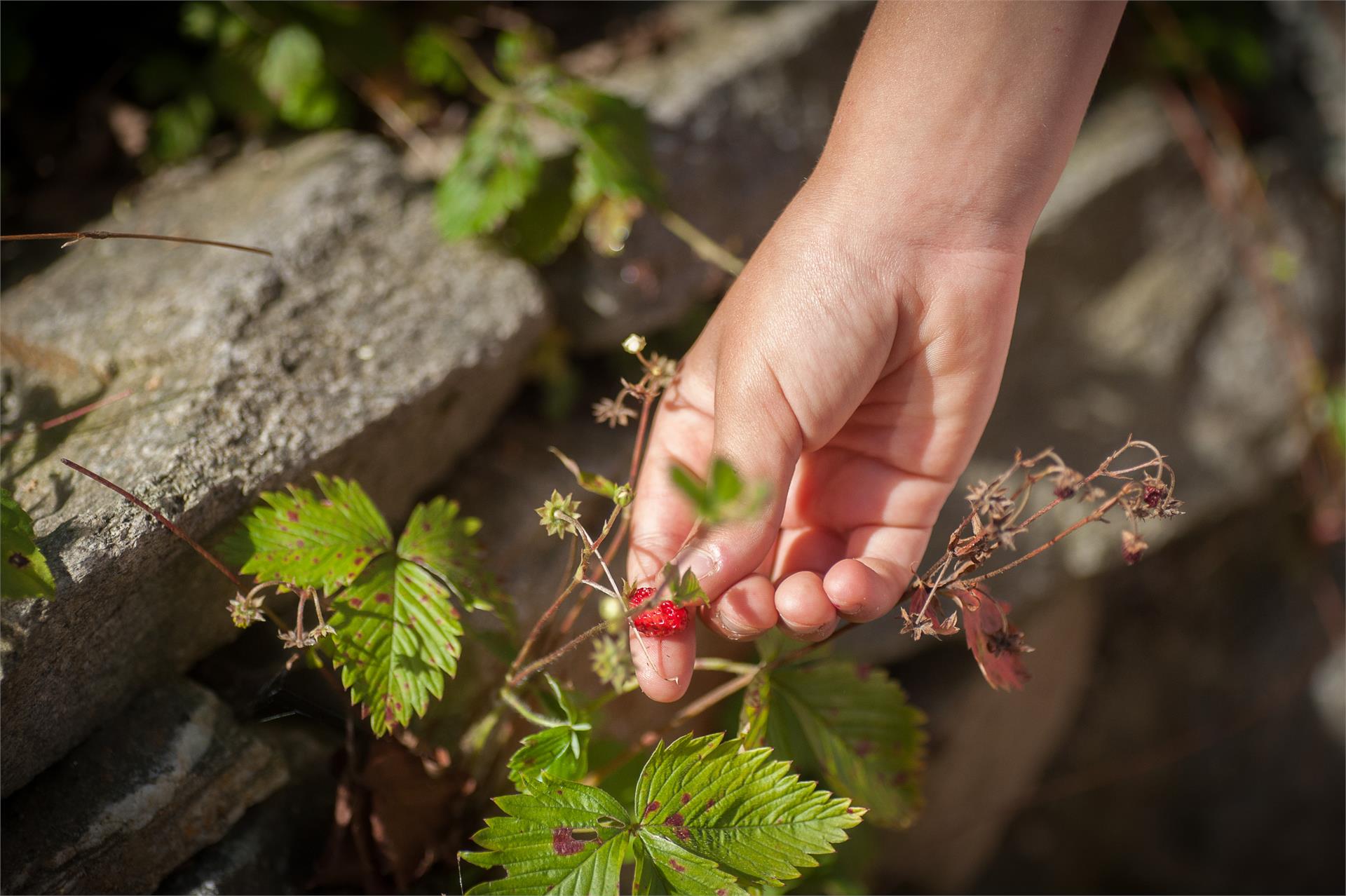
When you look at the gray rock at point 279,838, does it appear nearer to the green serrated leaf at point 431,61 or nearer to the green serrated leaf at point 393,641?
the green serrated leaf at point 393,641

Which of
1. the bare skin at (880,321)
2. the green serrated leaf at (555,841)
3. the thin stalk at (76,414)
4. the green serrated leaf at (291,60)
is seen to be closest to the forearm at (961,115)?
the bare skin at (880,321)

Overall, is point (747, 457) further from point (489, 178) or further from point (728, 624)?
point (489, 178)

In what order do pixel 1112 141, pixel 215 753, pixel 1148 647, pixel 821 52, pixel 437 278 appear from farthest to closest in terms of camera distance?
pixel 1148 647
pixel 1112 141
pixel 821 52
pixel 437 278
pixel 215 753

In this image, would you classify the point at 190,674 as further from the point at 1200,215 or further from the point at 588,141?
the point at 1200,215

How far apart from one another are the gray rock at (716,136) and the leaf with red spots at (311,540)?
3.30 feet

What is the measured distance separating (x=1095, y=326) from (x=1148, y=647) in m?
1.49

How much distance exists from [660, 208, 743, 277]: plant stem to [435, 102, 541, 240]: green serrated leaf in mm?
386

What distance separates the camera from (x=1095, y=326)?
2.95 m

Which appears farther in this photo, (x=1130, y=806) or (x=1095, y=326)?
(x=1130, y=806)

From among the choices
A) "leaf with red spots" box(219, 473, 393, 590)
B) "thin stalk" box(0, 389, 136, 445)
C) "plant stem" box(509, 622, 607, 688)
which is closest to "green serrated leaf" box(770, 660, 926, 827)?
"plant stem" box(509, 622, 607, 688)

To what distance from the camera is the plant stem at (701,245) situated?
7.16 feet

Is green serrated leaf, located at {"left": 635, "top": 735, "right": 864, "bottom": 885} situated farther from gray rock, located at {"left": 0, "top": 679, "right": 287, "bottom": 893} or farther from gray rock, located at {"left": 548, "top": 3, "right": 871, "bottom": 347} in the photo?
gray rock, located at {"left": 548, "top": 3, "right": 871, "bottom": 347}

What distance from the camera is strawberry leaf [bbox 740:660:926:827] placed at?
1.58 meters

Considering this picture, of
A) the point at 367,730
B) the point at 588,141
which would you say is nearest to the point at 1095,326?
the point at 588,141
